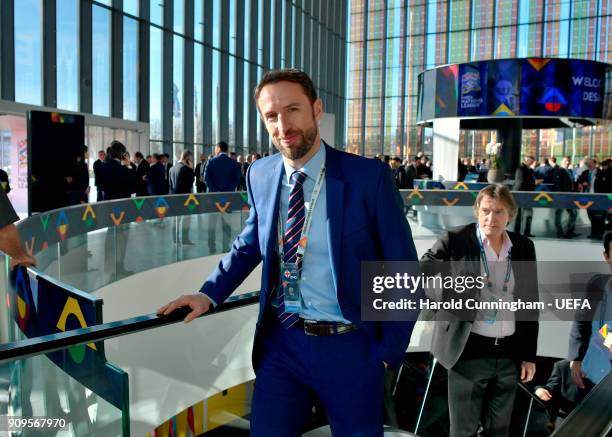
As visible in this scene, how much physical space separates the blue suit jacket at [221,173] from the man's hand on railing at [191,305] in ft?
30.7

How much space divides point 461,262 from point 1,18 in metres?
13.3

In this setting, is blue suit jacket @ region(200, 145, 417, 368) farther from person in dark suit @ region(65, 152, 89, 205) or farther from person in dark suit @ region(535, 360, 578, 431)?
person in dark suit @ region(65, 152, 89, 205)

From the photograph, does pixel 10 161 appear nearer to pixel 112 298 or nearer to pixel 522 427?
pixel 112 298

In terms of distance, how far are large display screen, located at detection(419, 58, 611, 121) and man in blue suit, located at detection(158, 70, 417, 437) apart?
49.1ft

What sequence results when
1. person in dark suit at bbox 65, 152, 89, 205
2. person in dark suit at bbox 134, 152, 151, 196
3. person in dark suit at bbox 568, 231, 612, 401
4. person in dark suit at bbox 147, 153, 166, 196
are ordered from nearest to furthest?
1. person in dark suit at bbox 568, 231, 612, 401
2. person in dark suit at bbox 65, 152, 89, 205
3. person in dark suit at bbox 147, 153, 166, 196
4. person in dark suit at bbox 134, 152, 151, 196

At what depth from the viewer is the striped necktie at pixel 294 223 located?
179cm

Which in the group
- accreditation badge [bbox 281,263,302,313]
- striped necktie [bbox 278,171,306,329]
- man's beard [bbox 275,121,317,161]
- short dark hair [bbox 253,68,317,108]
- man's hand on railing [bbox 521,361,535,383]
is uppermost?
short dark hair [bbox 253,68,317,108]

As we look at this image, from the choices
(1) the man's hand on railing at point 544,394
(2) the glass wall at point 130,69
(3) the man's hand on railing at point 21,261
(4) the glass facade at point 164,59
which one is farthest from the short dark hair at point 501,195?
(2) the glass wall at point 130,69

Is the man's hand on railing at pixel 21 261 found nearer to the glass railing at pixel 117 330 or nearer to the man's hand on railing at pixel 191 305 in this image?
the glass railing at pixel 117 330

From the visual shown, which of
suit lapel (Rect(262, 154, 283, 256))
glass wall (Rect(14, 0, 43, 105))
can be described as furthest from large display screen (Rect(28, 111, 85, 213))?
suit lapel (Rect(262, 154, 283, 256))

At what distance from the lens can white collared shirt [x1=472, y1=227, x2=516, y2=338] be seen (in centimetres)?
308

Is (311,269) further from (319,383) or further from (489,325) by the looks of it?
(489,325)

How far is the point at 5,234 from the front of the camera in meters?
2.89

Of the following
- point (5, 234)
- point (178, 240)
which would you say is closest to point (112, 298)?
point (178, 240)
